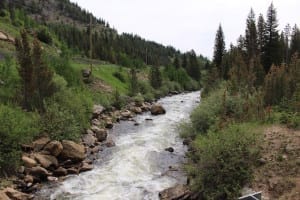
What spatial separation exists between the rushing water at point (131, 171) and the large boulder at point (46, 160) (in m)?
1.45

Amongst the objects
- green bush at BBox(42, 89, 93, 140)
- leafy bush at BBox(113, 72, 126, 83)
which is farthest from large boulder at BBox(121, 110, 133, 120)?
leafy bush at BBox(113, 72, 126, 83)

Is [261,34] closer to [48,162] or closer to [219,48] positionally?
[219,48]

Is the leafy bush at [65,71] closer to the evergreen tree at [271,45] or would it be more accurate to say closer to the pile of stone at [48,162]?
the pile of stone at [48,162]

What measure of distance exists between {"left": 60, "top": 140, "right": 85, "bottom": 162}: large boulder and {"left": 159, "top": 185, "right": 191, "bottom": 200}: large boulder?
6.86 metres

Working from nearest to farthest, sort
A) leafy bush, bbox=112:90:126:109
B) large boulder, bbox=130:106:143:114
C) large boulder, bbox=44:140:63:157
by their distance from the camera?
large boulder, bbox=44:140:63:157
leafy bush, bbox=112:90:126:109
large boulder, bbox=130:106:143:114

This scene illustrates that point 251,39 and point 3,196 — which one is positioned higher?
point 251,39

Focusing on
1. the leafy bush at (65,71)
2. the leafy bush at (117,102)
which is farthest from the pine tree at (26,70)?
the leafy bush at (117,102)

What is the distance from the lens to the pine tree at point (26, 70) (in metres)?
24.6

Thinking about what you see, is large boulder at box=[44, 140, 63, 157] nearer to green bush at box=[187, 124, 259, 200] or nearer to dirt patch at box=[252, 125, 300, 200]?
green bush at box=[187, 124, 259, 200]

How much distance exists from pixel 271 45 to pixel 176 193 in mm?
41916

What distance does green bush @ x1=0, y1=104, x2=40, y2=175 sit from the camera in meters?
17.7

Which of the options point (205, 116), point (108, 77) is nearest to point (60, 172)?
point (205, 116)

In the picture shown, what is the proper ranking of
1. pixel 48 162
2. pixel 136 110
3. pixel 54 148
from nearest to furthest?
pixel 48 162, pixel 54 148, pixel 136 110

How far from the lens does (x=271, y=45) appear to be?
5184cm
